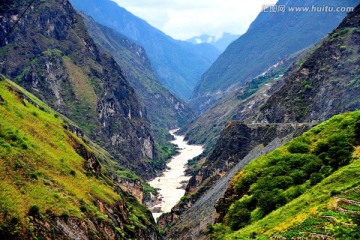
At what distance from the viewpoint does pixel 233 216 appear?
47344 mm

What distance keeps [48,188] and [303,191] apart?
980 inches

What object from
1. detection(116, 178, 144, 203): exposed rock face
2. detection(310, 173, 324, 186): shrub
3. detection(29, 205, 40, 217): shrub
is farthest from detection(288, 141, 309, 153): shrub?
detection(116, 178, 144, 203): exposed rock face

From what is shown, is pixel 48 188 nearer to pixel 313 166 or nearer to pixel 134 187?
pixel 313 166

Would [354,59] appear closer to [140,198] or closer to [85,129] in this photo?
[140,198]

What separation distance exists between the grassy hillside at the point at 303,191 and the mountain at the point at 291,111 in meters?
37.8

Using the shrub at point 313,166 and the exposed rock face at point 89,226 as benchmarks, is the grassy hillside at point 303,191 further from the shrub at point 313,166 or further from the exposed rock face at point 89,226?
the exposed rock face at point 89,226

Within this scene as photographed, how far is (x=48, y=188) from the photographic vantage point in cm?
4422

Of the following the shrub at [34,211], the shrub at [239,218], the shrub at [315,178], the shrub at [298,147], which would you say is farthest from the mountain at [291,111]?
the shrub at [34,211]

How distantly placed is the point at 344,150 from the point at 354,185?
11899mm

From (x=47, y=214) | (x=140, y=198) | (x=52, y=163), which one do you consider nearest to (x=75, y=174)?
(x=52, y=163)

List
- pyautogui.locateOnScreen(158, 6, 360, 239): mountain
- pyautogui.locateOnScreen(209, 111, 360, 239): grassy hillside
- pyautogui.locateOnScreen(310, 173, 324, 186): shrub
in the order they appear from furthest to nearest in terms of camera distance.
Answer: pyautogui.locateOnScreen(158, 6, 360, 239): mountain < pyautogui.locateOnScreen(310, 173, 324, 186): shrub < pyautogui.locateOnScreen(209, 111, 360, 239): grassy hillside

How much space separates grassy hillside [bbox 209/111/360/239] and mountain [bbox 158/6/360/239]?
37.8 metres

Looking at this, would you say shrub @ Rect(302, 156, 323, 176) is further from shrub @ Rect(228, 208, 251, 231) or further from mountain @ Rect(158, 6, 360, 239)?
mountain @ Rect(158, 6, 360, 239)

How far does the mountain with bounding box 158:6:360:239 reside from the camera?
325 ft
